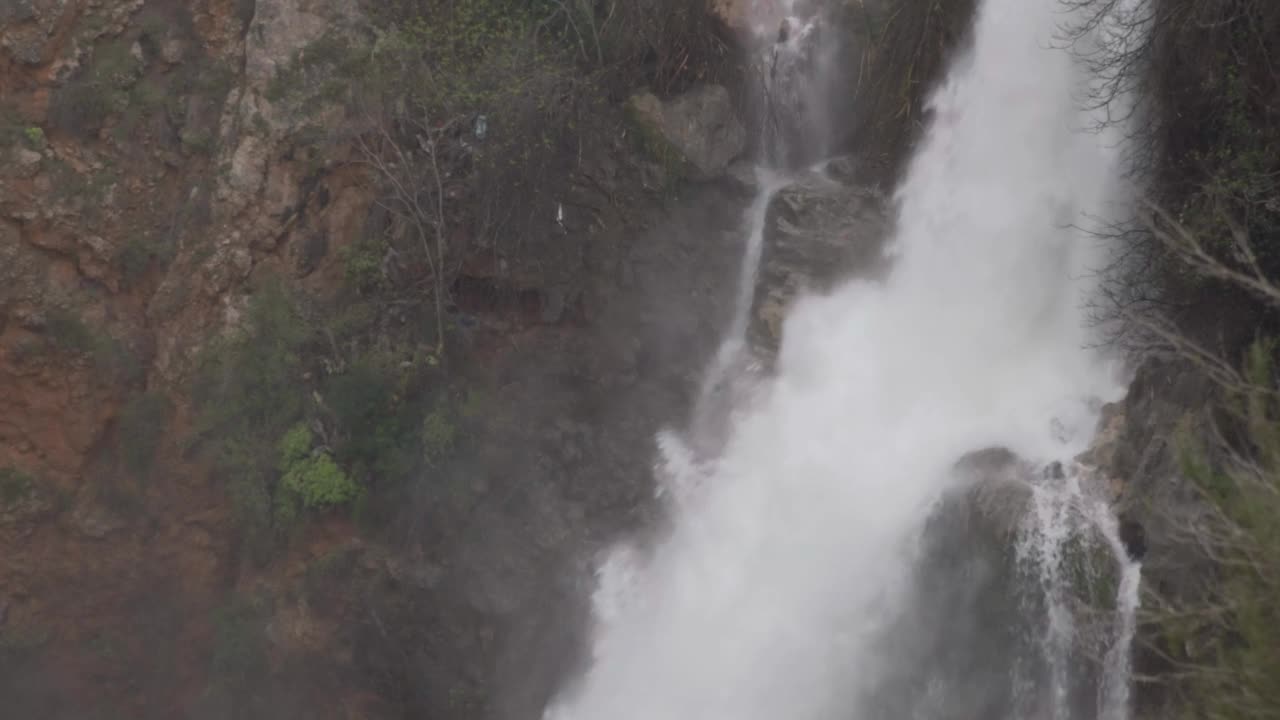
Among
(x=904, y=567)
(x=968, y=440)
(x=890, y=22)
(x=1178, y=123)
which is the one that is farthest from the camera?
(x=890, y=22)

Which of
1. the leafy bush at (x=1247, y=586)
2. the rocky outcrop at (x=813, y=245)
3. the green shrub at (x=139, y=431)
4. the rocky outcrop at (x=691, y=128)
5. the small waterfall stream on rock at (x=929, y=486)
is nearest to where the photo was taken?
the leafy bush at (x=1247, y=586)

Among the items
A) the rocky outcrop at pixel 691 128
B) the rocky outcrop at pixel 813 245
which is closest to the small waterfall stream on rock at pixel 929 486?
the rocky outcrop at pixel 813 245

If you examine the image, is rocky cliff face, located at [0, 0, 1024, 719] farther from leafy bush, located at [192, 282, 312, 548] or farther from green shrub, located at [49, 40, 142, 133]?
leafy bush, located at [192, 282, 312, 548]

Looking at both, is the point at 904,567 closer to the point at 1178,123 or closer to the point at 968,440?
the point at 968,440

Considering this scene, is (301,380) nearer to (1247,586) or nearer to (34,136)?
(34,136)

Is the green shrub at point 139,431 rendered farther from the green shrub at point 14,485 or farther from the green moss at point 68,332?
the green shrub at point 14,485

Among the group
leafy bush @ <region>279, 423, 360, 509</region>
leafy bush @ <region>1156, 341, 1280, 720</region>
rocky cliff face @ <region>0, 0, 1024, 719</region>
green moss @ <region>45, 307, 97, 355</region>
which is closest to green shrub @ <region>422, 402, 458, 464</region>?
rocky cliff face @ <region>0, 0, 1024, 719</region>

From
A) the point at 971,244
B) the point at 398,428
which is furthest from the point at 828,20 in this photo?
the point at 398,428
